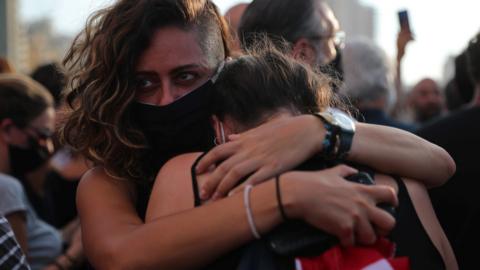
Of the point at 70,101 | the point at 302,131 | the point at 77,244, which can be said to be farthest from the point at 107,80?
the point at 77,244

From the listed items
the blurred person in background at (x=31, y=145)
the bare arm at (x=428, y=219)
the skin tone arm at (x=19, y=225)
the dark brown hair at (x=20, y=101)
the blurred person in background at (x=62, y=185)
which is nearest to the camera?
the bare arm at (x=428, y=219)

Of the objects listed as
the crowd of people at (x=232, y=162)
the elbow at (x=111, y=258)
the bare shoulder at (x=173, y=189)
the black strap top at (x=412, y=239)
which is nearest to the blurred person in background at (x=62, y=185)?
the crowd of people at (x=232, y=162)

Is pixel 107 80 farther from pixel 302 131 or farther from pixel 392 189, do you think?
pixel 392 189

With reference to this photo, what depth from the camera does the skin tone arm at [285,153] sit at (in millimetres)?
1917

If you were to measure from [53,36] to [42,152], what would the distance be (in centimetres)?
1307

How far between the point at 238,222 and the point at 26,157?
2.98 meters

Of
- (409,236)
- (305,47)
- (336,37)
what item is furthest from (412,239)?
(336,37)

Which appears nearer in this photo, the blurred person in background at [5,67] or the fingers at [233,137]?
the fingers at [233,137]

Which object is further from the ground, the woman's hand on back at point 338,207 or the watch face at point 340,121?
the watch face at point 340,121

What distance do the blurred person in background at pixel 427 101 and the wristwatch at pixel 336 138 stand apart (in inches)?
238

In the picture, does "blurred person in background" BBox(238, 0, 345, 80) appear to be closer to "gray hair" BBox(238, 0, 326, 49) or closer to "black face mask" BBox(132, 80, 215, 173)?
"gray hair" BBox(238, 0, 326, 49)

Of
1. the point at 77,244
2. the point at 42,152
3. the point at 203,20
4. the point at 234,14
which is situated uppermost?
the point at 203,20

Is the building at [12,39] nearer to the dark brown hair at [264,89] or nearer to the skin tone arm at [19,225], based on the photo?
the skin tone arm at [19,225]

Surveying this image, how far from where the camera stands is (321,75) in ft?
7.60
